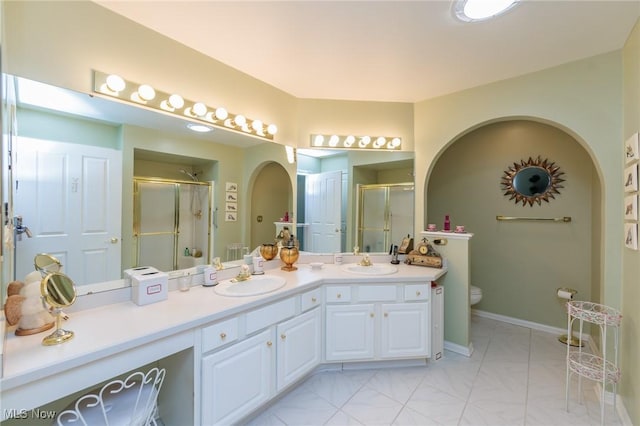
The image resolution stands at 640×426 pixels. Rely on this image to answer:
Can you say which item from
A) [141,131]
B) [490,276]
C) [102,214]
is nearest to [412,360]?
[490,276]

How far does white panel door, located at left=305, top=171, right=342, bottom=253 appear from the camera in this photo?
107 inches

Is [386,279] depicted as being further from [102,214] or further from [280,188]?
[102,214]

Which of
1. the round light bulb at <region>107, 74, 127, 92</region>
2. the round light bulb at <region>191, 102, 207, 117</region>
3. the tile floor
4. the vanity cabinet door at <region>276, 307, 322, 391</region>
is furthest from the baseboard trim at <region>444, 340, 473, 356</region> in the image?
the round light bulb at <region>107, 74, 127, 92</region>

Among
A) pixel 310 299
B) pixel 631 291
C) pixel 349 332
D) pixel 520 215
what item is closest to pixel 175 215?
pixel 310 299

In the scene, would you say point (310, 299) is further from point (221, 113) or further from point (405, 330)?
point (221, 113)

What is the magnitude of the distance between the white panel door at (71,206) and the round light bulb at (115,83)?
367 millimetres

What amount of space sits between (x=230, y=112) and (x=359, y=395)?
93.7 inches

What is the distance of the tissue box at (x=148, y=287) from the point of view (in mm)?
1513

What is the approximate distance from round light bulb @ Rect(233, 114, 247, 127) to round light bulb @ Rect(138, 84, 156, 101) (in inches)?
23.9

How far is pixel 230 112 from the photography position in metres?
2.23

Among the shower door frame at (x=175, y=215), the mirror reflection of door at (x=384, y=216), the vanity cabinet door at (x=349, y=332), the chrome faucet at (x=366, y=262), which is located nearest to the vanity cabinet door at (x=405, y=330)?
the vanity cabinet door at (x=349, y=332)

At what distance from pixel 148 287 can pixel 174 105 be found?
1187mm

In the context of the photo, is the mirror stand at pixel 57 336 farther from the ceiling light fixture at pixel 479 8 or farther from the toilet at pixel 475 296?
the toilet at pixel 475 296

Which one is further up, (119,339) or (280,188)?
(280,188)
